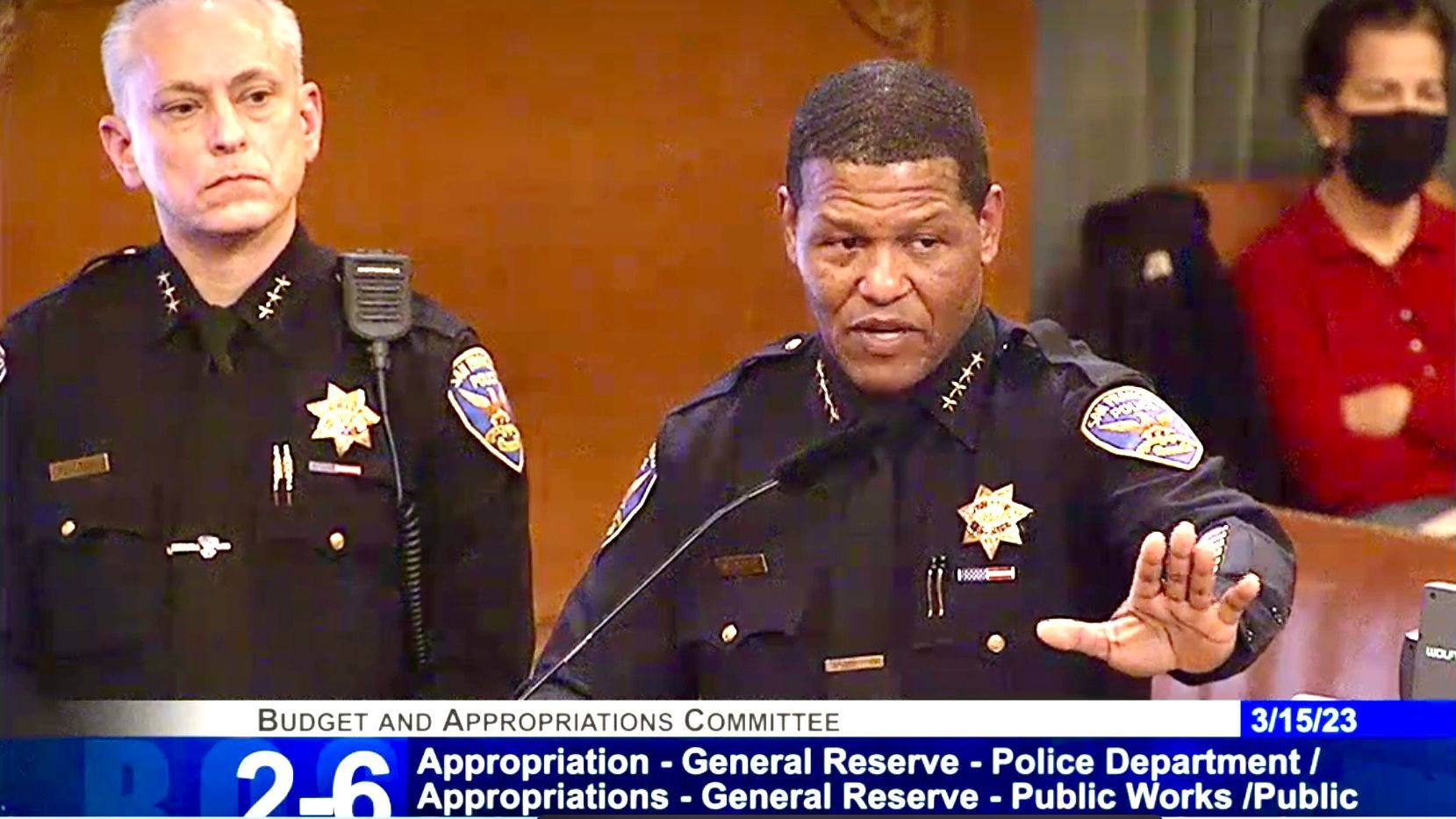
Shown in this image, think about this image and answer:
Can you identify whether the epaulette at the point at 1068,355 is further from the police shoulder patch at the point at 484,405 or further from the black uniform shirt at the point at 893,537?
the police shoulder patch at the point at 484,405

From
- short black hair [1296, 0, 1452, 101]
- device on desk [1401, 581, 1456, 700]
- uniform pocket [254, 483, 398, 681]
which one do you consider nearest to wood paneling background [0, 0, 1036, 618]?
uniform pocket [254, 483, 398, 681]

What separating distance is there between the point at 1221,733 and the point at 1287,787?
0.07 m

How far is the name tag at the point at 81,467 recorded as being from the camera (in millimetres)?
1447

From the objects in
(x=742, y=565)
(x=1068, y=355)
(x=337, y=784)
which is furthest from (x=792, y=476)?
(x=337, y=784)

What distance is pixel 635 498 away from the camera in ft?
4.75

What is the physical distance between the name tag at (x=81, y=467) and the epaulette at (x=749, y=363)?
0.44m

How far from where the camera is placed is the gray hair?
55.7 inches

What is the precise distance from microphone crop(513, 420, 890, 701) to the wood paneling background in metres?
0.05

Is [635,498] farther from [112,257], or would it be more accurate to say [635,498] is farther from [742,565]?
[112,257]

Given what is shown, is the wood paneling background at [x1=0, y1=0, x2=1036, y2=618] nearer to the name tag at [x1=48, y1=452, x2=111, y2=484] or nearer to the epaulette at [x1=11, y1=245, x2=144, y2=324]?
the epaulette at [x1=11, y1=245, x2=144, y2=324]

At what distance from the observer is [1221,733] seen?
1.45m

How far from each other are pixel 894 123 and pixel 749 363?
23cm

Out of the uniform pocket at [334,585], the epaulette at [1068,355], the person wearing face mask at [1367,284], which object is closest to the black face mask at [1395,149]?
the person wearing face mask at [1367,284]

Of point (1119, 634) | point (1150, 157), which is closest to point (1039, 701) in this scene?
point (1119, 634)
